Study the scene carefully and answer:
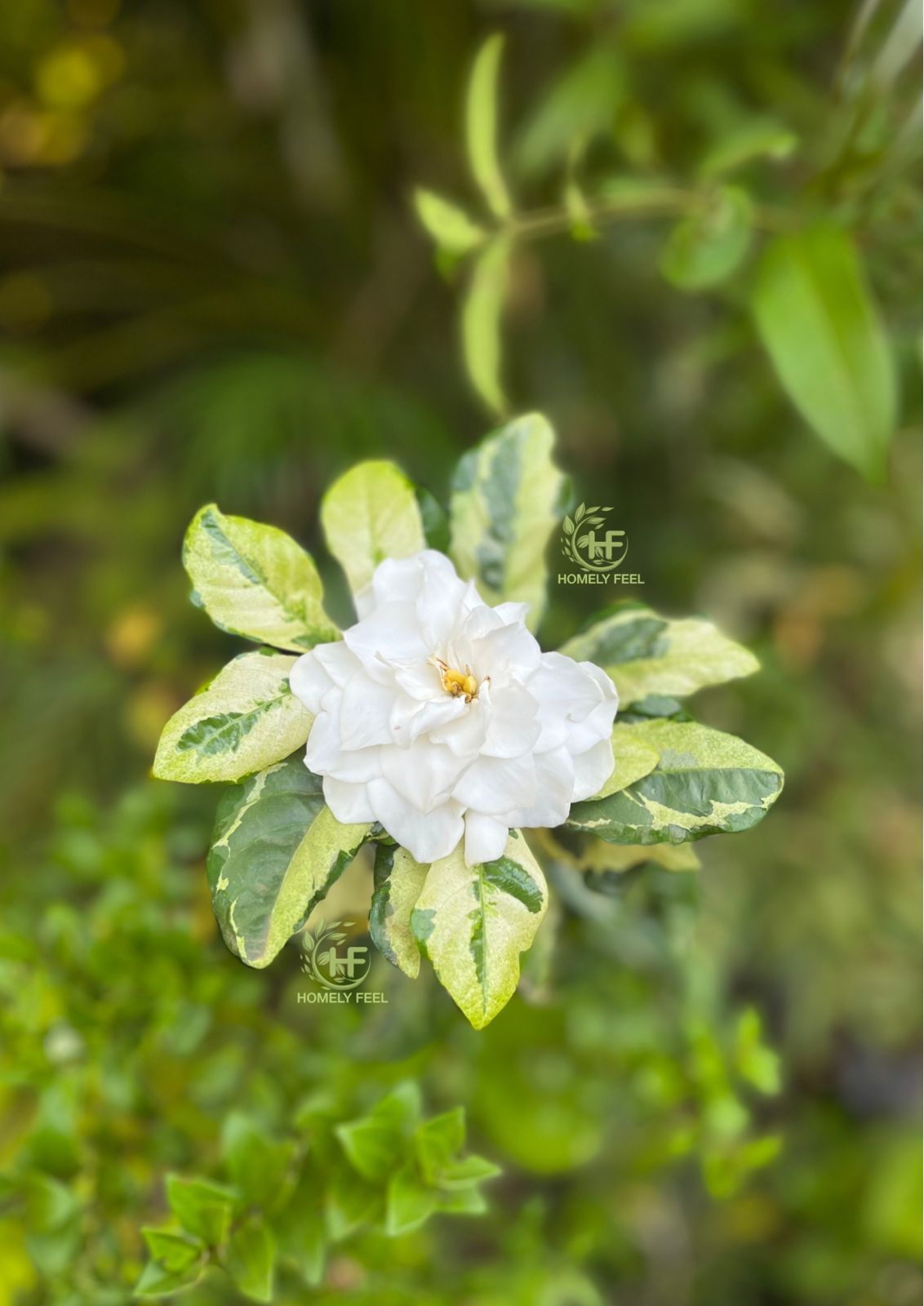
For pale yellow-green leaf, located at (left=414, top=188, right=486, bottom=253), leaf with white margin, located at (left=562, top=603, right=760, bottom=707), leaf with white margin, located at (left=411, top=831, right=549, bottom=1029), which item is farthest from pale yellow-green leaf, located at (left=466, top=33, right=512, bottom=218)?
leaf with white margin, located at (left=411, top=831, right=549, bottom=1029)

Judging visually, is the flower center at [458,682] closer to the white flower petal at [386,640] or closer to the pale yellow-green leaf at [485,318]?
the white flower petal at [386,640]

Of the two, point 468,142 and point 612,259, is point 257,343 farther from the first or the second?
point 468,142

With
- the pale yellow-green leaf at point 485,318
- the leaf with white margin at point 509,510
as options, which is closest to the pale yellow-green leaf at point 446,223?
the pale yellow-green leaf at point 485,318

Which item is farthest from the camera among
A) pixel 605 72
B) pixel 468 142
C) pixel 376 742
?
pixel 605 72

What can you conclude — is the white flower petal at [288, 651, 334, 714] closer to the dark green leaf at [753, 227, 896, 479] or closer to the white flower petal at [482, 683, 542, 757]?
the white flower petal at [482, 683, 542, 757]

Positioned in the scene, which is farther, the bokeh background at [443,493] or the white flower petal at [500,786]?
the bokeh background at [443,493]

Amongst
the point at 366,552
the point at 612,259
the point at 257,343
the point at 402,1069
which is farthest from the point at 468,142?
the point at 257,343

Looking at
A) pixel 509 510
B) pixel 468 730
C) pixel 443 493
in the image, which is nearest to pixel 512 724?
pixel 468 730

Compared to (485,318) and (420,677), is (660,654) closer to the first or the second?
(420,677)
